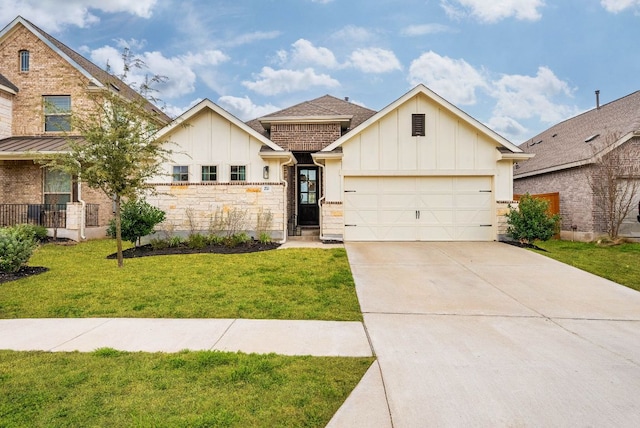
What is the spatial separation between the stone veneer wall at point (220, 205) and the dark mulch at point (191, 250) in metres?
1.09

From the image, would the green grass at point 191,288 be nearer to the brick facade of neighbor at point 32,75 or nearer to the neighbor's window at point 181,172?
the neighbor's window at point 181,172

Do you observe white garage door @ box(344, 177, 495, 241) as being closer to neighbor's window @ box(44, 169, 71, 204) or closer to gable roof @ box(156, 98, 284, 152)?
gable roof @ box(156, 98, 284, 152)

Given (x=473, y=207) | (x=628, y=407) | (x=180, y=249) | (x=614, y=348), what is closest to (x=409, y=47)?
(x=473, y=207)

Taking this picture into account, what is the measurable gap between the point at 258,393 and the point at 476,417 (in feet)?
5.73

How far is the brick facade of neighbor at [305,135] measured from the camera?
Answer: 14594 millimetres

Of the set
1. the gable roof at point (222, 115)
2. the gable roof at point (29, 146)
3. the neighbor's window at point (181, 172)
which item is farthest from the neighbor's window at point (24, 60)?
the neighbor's window at point (181, 172)

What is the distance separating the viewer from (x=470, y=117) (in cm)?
1195

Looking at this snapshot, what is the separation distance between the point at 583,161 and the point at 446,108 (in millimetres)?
6138

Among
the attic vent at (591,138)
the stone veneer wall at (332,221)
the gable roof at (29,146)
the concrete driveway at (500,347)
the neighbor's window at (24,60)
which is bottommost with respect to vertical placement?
the concrete driveway at (500,347)

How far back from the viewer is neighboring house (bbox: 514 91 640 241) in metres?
12.9

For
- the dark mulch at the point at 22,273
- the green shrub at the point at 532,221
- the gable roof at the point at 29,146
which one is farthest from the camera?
the gable roof at the point at 29,146

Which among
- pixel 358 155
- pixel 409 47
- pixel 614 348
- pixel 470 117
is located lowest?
pixel 614 348

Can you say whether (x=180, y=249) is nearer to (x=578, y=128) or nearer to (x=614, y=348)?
(x=614, y=348)

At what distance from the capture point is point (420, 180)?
12344 mm
